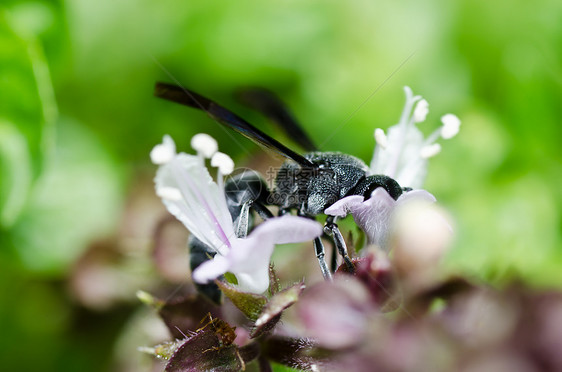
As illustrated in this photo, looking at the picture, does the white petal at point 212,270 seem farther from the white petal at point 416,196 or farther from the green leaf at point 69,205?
the green leaf at point 69,205

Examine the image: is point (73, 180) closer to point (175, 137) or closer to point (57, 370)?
point (175, 137)

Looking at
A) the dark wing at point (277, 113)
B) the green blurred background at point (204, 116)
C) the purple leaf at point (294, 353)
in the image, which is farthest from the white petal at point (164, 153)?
the green blurred background at point (204, 116)

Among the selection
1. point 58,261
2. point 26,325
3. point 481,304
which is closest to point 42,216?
point 58,261

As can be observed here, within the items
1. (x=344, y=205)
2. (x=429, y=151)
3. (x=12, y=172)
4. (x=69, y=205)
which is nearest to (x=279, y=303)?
(x=344, y=205)

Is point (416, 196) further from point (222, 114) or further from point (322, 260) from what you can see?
point (222, 114)

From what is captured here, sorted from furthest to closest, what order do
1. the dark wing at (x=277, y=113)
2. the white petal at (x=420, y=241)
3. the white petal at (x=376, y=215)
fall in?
the dark wing at (x=277, y=113)
the white petal at (x=376, y=215)
the white petal at (x=420, y=241)

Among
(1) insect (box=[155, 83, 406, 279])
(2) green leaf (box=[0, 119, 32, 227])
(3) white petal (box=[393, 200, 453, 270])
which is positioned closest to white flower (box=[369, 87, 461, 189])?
(1) insect (box=[155, 83, 406, 279])
